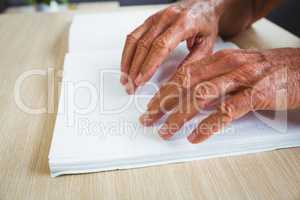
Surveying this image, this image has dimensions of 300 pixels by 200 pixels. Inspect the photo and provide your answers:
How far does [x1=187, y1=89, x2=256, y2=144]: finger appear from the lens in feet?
1.21

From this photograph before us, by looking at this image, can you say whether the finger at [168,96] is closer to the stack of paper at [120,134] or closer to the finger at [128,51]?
the stack of paper at [120,134]

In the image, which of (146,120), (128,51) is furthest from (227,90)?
(128,51)

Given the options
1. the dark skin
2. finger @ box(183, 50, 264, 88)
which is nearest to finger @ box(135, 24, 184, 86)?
the dark skin

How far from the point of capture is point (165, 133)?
39cm

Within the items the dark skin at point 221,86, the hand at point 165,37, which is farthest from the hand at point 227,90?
the hand at point 165,37

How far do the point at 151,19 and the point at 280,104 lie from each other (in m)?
0.32

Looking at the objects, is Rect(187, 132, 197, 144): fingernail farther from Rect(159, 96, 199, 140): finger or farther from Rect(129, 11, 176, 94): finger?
Rect(129, 11, 176, 94): finger

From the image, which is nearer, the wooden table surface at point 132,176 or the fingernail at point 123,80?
the wooden table surface at point 132,176

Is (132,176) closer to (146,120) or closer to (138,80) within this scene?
(146,120)

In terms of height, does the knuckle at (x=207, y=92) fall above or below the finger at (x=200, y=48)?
above

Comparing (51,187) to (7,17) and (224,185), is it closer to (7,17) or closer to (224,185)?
(224,185)

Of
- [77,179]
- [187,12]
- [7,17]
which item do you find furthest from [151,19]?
[7,17]

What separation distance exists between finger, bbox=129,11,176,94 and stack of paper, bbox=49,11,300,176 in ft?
0.13

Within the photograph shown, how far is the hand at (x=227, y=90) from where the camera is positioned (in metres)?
0.38
